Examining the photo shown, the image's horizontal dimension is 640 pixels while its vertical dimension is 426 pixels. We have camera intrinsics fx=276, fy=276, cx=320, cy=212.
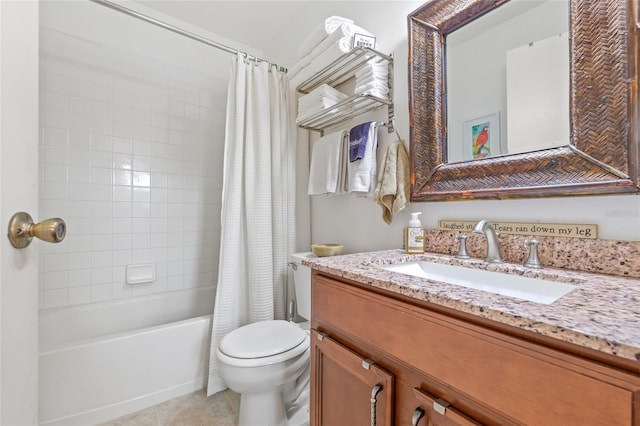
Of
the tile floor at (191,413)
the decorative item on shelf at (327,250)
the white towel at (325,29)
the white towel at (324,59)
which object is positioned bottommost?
the tile floor at (191,413)

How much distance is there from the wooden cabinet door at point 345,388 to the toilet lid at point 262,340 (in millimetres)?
335

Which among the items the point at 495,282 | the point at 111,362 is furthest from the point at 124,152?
the point at 495,282

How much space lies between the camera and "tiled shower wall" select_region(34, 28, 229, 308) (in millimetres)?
1640

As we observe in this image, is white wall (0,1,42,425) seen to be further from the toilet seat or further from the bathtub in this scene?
the bathtub

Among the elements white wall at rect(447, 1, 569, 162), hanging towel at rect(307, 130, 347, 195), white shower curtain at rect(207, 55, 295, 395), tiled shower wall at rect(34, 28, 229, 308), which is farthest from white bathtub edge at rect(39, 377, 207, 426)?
white wall at rect(447, 1, 569, 162)

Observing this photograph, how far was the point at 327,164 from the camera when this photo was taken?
1.48m

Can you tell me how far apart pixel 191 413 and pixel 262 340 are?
23.2 inches

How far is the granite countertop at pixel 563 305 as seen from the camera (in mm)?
358

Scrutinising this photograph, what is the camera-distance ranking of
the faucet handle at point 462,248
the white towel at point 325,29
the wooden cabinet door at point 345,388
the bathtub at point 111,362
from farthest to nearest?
the white towel at point 325,29, the bathtub at point 111,362, the faucet handle at point 462,248, the wooden cabinet door at point 345,388

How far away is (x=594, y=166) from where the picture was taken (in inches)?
28.2

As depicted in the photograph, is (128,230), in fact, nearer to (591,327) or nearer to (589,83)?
(591,327)

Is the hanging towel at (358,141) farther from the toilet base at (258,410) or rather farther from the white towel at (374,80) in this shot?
the toilet base at (258,410)

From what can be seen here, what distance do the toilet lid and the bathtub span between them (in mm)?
406

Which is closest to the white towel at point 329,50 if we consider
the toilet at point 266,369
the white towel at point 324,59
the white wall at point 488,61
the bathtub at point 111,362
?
the white towel at point 324,59
